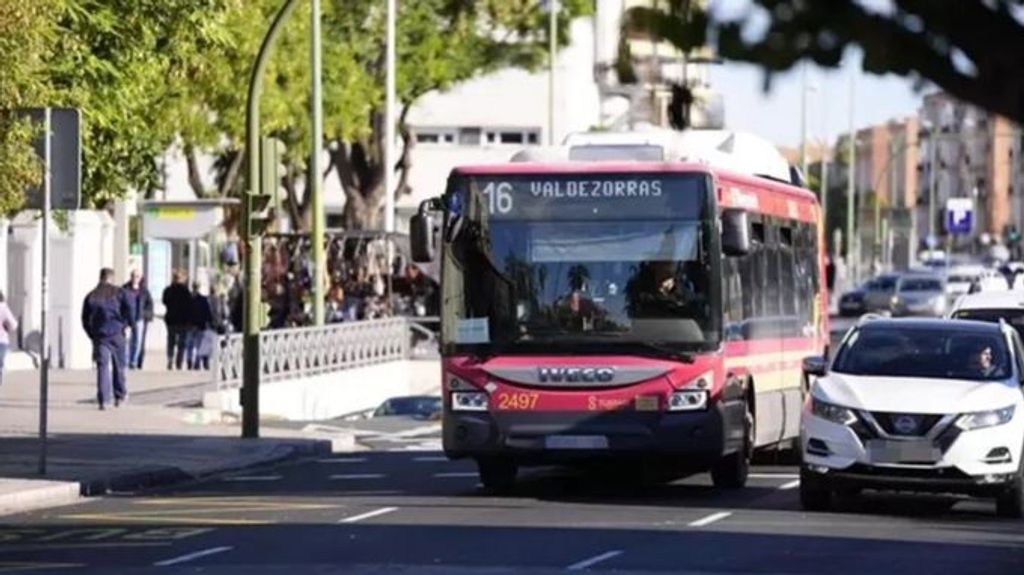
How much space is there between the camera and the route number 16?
72.5ft

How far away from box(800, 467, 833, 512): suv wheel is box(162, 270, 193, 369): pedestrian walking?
24.9 meters

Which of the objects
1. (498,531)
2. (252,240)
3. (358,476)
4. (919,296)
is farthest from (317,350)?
(919,296)

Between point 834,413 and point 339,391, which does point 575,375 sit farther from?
point 339,391

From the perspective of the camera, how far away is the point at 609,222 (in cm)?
2209

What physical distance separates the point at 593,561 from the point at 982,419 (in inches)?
193

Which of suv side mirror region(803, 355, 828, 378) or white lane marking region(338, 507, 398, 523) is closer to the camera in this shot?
white lane marking region(338, 507, 398, 523)

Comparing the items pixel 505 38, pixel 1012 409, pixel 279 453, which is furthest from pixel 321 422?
pixel 505 38

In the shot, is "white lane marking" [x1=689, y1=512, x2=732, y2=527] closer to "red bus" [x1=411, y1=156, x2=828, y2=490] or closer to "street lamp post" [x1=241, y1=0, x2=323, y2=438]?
"red bus" [x1=411, y1=156, x2=828, y2=490]

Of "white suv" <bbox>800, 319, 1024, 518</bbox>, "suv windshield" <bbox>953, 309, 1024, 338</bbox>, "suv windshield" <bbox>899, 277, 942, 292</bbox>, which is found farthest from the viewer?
"suv windshield" <bbox>899, 277, 942, 292</bbox>

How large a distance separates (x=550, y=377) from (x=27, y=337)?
2488cm

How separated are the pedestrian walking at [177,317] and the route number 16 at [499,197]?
918 inches

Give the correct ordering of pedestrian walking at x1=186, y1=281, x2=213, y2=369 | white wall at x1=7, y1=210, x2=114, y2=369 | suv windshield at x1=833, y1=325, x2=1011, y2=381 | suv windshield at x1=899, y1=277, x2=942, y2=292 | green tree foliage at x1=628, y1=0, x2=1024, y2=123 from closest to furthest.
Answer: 1. green tree foliage at x1=628, y1=0, x2=1024, y2=123
2. suv windshield at x1=833, y1=325, x2=1011, y2=381
3. white wall at x1=7, y1=210, x2=114, y2=369
4. pedestrian walking at x1=186, y1=281, x2=213, y2=369
5. suv windshield at x1=899, y1=277, x2=942, y2=292

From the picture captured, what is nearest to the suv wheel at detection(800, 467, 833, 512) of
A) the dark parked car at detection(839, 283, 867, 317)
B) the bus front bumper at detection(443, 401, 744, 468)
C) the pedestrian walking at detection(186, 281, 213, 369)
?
the bus front bumper at detection(443, 401, 744, 468)

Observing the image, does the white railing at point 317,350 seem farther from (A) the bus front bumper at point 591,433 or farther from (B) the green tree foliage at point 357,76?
(A) the bus front bumper at point 591,433
